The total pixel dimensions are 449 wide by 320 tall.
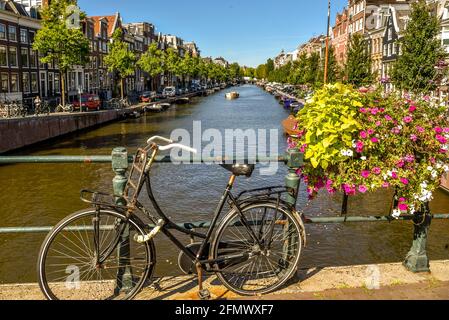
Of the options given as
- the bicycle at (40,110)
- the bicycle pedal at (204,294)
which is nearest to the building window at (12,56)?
the bicycle at (40,110)

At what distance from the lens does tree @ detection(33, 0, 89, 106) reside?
34031 mm

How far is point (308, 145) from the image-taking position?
3738 mm

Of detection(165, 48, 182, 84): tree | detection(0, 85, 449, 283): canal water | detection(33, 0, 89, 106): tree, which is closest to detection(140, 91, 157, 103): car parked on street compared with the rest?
detection(33, 0, 89, 106): tree

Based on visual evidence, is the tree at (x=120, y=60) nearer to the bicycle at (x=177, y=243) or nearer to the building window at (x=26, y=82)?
the building window at (x=26, y=82)

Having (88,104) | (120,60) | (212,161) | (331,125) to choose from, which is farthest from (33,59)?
(331,125)

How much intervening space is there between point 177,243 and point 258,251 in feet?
2.36

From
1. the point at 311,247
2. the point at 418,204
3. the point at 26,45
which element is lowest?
the point at 311,247

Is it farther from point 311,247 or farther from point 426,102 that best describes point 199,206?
point 426,102

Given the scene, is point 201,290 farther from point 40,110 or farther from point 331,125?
point 40,110

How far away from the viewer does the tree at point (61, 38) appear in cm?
3403

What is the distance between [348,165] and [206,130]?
1367 inches

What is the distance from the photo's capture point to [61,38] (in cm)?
3384
